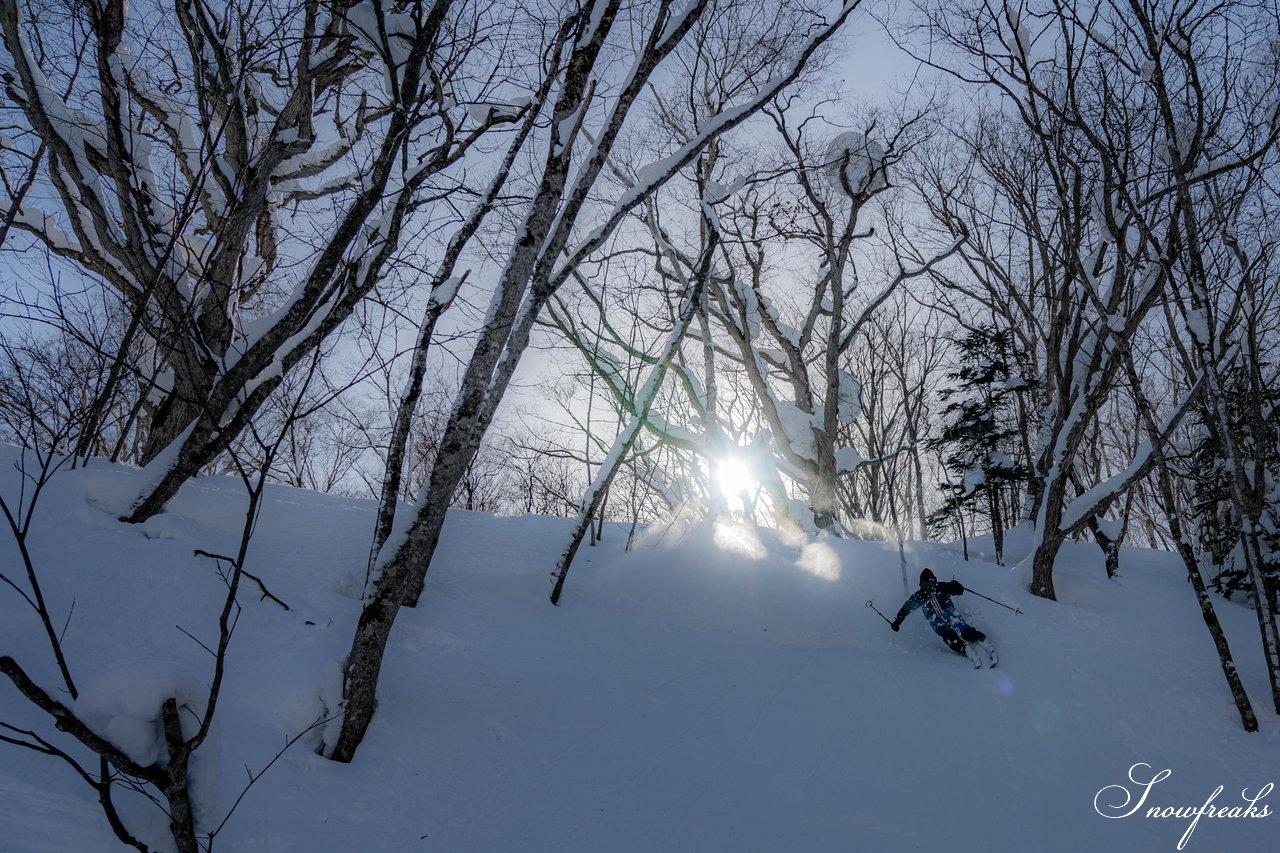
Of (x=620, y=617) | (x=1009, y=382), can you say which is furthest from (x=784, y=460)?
(x=620, y=617)

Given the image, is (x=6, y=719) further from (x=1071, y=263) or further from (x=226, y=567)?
(x=1071, y=263)

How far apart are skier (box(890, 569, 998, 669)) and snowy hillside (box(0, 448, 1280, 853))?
0.20m

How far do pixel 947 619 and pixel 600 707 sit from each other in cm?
418

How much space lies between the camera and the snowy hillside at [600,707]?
2.61 metres

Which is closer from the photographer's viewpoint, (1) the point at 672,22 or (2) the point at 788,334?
(1) the point at 672,22

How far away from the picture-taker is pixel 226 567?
3.96 meters

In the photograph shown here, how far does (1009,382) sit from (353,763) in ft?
43.1

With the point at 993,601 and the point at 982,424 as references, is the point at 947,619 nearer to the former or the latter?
the point at 993,601

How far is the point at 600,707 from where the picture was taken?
4.16 meters

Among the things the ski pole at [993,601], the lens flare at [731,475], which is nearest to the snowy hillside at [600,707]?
the ski pole at [993,601]

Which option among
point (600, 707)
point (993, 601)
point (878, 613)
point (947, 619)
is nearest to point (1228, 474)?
point (993, 601)

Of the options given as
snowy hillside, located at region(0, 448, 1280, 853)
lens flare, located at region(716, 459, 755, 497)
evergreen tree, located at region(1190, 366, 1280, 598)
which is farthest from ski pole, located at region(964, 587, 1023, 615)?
lens flare, located at region(716, 459, 755, 497)

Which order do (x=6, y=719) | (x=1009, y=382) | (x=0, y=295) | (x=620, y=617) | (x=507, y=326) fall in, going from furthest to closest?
1. (x=1009, y=382)
2. (x=620, y=617)
3. (x=507, y=326)
4. (x=0, y=295)
5. (x=6, y=719)

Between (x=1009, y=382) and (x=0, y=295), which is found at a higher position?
(x=1009, y=382)
